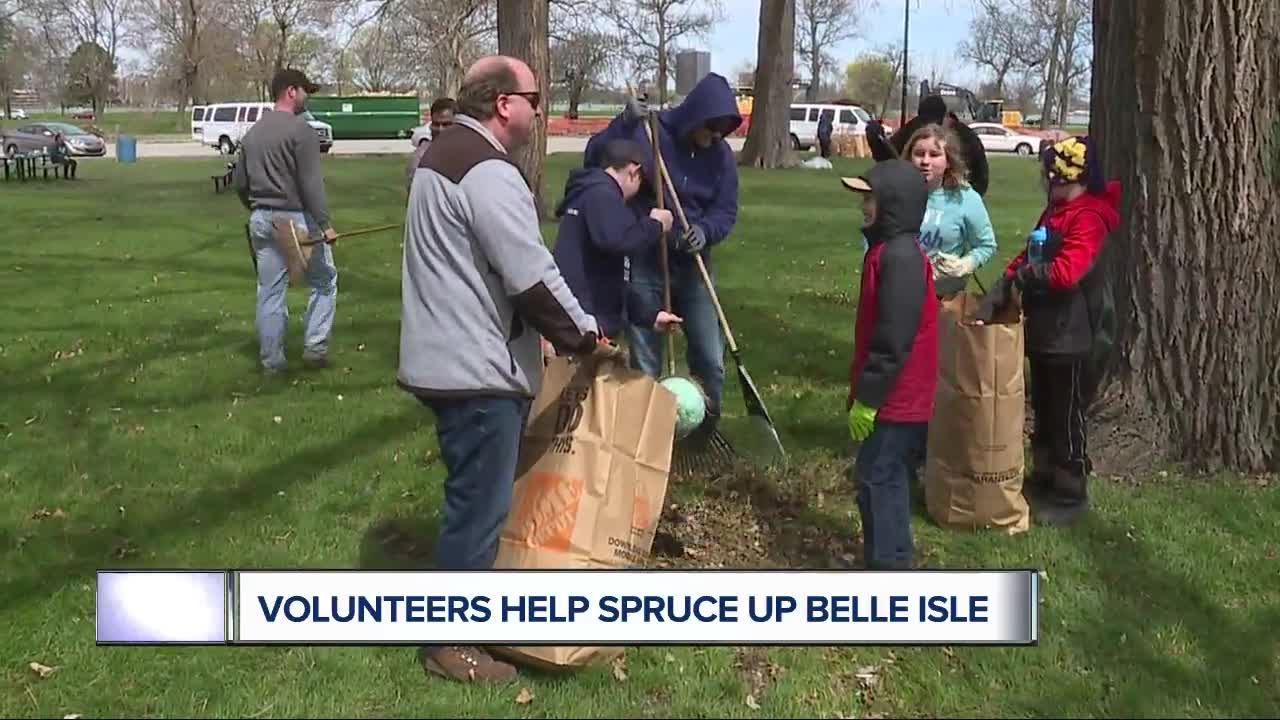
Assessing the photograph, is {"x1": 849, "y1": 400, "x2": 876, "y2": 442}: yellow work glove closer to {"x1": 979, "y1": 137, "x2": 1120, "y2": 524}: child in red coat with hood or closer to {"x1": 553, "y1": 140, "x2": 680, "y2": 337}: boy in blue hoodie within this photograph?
{"x1": 553, "y1": 140, "x2": 680, "y2": 337}: boy in blue hoodie

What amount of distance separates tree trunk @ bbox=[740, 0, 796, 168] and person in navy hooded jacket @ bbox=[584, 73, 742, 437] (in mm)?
24080

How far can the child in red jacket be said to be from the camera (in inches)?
150

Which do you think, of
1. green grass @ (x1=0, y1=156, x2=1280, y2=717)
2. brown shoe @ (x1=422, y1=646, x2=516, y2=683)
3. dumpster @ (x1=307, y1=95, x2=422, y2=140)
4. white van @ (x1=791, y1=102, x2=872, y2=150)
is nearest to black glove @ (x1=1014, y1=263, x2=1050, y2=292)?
green grass @ (x1=0, y1=156, x2=1280, y2=717)

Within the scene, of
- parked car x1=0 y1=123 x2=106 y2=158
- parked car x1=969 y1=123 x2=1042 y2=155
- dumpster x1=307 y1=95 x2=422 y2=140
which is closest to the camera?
parked car x1=0 y1=123 x2=106 y2=158

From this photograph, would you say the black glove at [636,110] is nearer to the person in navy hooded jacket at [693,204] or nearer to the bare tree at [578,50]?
the person in navy hooded jacket at [693,204]

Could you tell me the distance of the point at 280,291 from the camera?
736 centimetres

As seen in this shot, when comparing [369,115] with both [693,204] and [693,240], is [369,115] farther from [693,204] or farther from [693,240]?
[693,240]

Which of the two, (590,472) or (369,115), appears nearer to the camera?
(590,472)

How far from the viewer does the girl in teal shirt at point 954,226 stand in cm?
522

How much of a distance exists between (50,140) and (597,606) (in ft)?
121

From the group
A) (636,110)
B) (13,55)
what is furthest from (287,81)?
(13,55)

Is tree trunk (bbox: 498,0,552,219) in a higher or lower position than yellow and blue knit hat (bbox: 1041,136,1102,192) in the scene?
higher

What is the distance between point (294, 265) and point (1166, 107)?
469 cm

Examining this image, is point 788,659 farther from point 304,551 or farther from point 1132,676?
point 304,551
